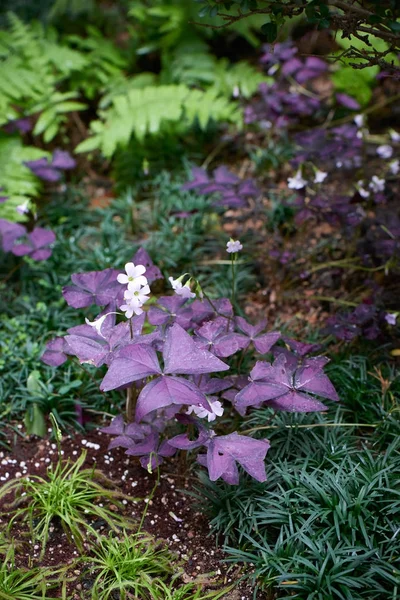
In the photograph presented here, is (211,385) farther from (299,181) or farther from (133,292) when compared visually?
(299,181)

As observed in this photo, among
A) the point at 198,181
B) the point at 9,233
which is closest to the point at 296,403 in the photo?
the point at 198,181

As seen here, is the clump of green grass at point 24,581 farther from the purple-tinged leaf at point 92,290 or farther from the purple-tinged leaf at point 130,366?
the purple-tinged leaf at point 92,290

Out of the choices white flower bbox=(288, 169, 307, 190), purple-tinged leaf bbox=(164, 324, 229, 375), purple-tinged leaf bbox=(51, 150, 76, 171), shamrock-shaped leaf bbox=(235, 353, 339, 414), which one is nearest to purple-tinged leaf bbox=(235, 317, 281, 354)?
shamrock-shaped leaf bbox=(235, 353, 339, 414)

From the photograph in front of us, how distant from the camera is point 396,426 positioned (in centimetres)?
231

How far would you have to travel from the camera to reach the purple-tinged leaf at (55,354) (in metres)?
2.30

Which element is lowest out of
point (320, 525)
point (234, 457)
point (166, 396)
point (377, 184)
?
point (320, 525)

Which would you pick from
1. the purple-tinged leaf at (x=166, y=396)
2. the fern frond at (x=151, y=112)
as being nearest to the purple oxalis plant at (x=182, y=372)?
the purple-tinged leaf at (x=166, y=396)

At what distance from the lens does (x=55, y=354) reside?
232 cm

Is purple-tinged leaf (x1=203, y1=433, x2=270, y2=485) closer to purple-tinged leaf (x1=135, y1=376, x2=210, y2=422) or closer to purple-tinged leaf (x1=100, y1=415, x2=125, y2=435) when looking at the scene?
purple-tinged leaf (x1=135, y1=376, x2=210, y2=422)

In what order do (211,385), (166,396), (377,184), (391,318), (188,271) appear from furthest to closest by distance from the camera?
1. (188,271)
2. (377,184)
3. (391,318)
4. (211,385)
5. (166,396)

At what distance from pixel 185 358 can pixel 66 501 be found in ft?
2.39

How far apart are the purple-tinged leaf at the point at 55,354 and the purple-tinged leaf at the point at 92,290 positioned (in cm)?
17

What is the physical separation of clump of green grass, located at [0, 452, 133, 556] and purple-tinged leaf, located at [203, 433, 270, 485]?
0.46m

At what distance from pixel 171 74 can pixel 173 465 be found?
2647mm
